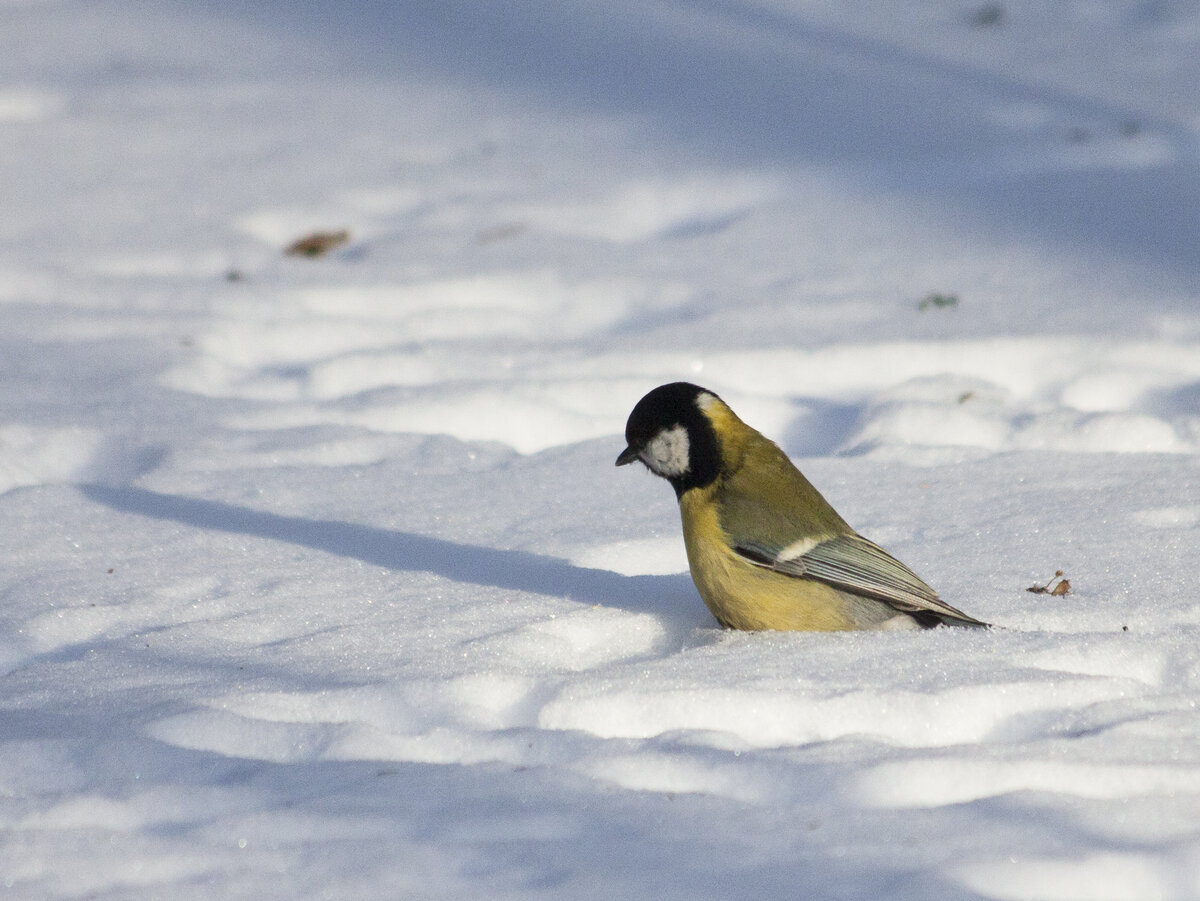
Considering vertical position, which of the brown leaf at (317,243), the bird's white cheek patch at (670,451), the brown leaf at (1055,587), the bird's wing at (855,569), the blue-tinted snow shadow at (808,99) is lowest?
the brown leaf at (1055,587)

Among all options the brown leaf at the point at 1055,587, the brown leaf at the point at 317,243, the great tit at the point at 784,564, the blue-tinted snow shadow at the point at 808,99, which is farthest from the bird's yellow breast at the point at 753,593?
the brown leaf at the point at 317,243

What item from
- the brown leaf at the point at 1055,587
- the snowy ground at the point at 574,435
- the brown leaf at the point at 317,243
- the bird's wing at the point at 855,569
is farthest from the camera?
the brown leaf at the point at 317,243

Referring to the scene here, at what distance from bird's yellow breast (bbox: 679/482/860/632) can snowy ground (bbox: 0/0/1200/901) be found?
14 cm

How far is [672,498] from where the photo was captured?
462cm

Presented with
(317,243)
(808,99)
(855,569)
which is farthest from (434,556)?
(808,99)

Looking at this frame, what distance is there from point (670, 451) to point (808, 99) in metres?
5.70

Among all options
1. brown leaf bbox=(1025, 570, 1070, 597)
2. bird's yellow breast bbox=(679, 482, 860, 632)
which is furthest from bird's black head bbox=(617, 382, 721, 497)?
brown leaf bbox=(1025, 570, 1070, 597)

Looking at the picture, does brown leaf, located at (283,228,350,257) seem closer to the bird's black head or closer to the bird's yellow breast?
the bird's black head

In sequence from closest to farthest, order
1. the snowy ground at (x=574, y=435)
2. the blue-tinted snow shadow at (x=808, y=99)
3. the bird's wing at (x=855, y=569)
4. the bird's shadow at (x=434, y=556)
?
the snowy ground at (x=574, y=435) → the bird's wing at (x=855, y=569) → the bird's shadow at (x=434, y=556) → the blue-tinted snow shadow at (x=808, y=99)

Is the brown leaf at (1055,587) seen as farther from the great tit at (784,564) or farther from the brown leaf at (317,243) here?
the brown leaf at (317,243)

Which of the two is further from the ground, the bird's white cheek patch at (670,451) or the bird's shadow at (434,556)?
the bird's white cheek patch at (670,451)

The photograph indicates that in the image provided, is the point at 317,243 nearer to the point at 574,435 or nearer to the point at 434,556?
the point at 574,435

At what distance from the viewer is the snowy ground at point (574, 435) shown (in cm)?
243

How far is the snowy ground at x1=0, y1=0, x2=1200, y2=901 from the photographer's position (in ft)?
7.97
